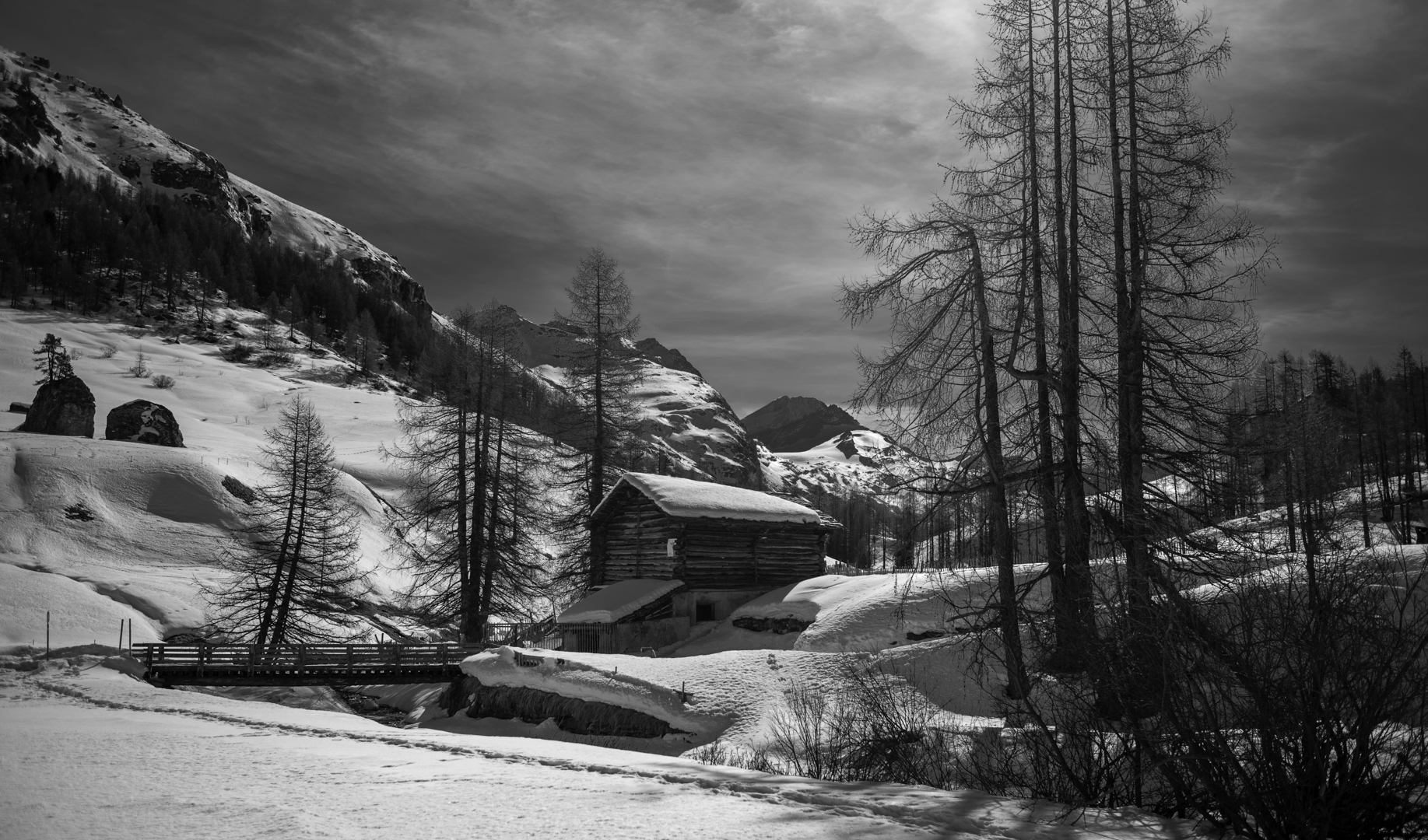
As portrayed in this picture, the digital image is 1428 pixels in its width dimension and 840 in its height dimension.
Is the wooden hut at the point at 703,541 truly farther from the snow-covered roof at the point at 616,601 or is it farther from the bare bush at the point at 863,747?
the bare bush at the point at 863,747

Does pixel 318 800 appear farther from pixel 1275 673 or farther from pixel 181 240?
pixel 181 240

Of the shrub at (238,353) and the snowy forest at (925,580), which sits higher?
the shrub at (238,353)

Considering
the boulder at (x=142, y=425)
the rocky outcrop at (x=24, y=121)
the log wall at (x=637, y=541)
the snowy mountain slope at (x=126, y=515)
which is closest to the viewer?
the snowy mountain slope at (x=126, y=515)

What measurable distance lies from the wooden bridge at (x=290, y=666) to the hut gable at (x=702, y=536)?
9.28 meters

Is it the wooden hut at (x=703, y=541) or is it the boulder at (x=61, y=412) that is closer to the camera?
the wooden hut at (x=703, y=541)

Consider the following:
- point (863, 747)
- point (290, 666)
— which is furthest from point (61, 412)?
point (863, 747)

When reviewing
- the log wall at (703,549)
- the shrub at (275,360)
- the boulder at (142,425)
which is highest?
the shrub at (275,360)

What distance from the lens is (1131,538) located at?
11.8 m

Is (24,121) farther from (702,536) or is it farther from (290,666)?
(702,536)

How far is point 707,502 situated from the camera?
1293 inches

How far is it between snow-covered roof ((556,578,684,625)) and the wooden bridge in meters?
5.09

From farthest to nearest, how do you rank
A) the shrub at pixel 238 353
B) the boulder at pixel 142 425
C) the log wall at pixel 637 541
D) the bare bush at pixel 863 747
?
the shrub at pixel 238 353, the boulder at pixel 142 425, the log wall at pixel 637 541, the bare bush at pixel 863 747

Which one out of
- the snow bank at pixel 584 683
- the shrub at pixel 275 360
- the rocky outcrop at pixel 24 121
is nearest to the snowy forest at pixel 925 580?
the snow bank at pixel 584 683

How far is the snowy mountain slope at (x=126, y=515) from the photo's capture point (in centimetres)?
2920
